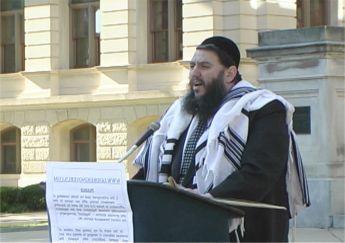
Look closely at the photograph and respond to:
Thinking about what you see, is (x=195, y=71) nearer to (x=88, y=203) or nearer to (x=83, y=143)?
(x=88, y=203)

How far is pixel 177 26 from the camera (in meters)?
28.9

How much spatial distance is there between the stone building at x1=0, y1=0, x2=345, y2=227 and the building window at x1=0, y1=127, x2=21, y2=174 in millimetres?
33

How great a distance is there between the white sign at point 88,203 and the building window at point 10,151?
1051 inches

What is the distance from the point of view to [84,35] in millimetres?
30469

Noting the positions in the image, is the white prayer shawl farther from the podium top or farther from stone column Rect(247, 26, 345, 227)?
stone column Rect(247, 26, 345, 227)

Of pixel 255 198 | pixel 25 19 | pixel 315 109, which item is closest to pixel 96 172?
pixel 255 198

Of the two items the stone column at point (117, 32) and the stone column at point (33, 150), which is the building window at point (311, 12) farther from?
the stone column at point (33, 150)

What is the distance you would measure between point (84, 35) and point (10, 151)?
454 centimetres

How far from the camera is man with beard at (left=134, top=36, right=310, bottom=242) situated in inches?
171

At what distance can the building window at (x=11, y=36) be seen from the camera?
31578mm

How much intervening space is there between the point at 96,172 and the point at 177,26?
24.9m

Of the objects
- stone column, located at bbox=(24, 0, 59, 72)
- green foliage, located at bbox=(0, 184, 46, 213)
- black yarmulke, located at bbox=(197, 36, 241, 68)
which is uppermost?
stone column, located at bbox=(24, 0, 59, 72)

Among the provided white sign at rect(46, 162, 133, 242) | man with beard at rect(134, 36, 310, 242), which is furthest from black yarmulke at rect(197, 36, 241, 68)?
white sign at rect(46, 162, 133, 242)

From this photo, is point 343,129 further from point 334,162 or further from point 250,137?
point 250,137
